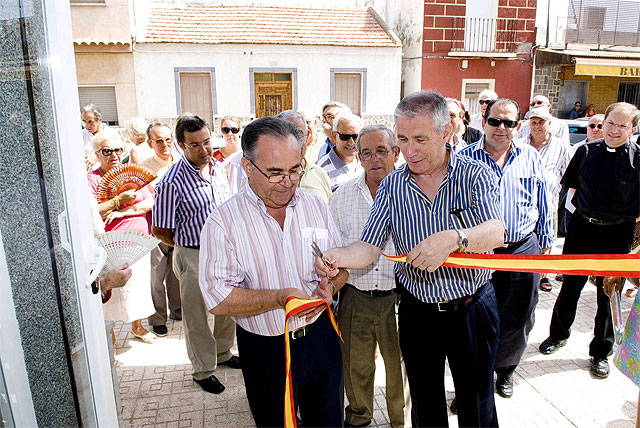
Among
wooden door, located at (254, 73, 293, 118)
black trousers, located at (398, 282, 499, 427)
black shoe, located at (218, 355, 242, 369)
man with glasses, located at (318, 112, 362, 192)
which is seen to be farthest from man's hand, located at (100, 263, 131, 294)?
wooden door, located at (254, 73, 293, 118)

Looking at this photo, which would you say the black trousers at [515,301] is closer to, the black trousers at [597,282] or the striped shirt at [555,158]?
the black trousers at [597,282]

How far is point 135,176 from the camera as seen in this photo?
14.0ft

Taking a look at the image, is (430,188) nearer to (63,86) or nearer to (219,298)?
(219,298)

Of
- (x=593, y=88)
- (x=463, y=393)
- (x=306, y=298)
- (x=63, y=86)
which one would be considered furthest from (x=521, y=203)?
(x=593, y=88)

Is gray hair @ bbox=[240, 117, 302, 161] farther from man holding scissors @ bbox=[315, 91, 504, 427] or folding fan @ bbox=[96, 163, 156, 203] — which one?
folding fan @ bbox=[96, 163, 156, 203]

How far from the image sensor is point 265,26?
59.0 ft

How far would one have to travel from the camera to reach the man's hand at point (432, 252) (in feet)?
7.05

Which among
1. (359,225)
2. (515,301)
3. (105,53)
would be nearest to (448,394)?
(515,301)

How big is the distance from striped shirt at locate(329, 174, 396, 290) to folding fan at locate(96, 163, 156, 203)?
197cm

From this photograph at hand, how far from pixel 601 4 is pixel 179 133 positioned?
2295 centimetres

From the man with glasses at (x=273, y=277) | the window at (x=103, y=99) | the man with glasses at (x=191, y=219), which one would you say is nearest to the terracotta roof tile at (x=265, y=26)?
the window at (x=103, y=99)

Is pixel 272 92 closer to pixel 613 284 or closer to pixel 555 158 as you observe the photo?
pixel 555 158

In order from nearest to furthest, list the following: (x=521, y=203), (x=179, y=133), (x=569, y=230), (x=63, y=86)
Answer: (x=63, y=86) → (x=521, y=203) → (x=179, y=133) → (x=569, y=230)

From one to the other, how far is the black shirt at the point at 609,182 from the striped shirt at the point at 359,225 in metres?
2.21
